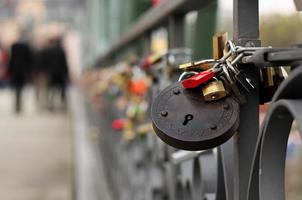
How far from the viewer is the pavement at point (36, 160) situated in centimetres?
492

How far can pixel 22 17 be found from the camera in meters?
26.5

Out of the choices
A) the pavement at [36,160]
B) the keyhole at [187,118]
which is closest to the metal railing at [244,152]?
the keyhole at [187,118]

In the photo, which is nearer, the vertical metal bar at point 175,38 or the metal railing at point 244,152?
the metal railing at point 244,152

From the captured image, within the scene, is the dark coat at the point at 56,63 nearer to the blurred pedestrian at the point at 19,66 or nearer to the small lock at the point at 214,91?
the blurred pedestrian at the point at 19,66

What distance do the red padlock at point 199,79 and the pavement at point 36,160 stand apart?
3724 millimetres

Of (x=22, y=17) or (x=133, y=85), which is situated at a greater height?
(x=22, y=17)

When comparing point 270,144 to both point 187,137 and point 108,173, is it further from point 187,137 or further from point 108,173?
point 108,173

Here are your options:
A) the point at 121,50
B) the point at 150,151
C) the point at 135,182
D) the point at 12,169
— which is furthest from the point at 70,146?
the point at 150,151

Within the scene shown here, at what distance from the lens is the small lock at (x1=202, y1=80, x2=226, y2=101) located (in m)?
1.10

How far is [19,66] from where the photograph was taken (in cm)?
1232

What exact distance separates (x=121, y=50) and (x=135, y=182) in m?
1.41

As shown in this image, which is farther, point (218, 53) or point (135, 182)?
point (135, 182)

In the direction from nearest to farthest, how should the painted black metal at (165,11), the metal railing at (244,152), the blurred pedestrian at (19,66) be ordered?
the metal railing at (244,152) → the painted black metal at (165,11) → the blurred pedestrian at (19,66)

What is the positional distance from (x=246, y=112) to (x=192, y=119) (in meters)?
0.13
